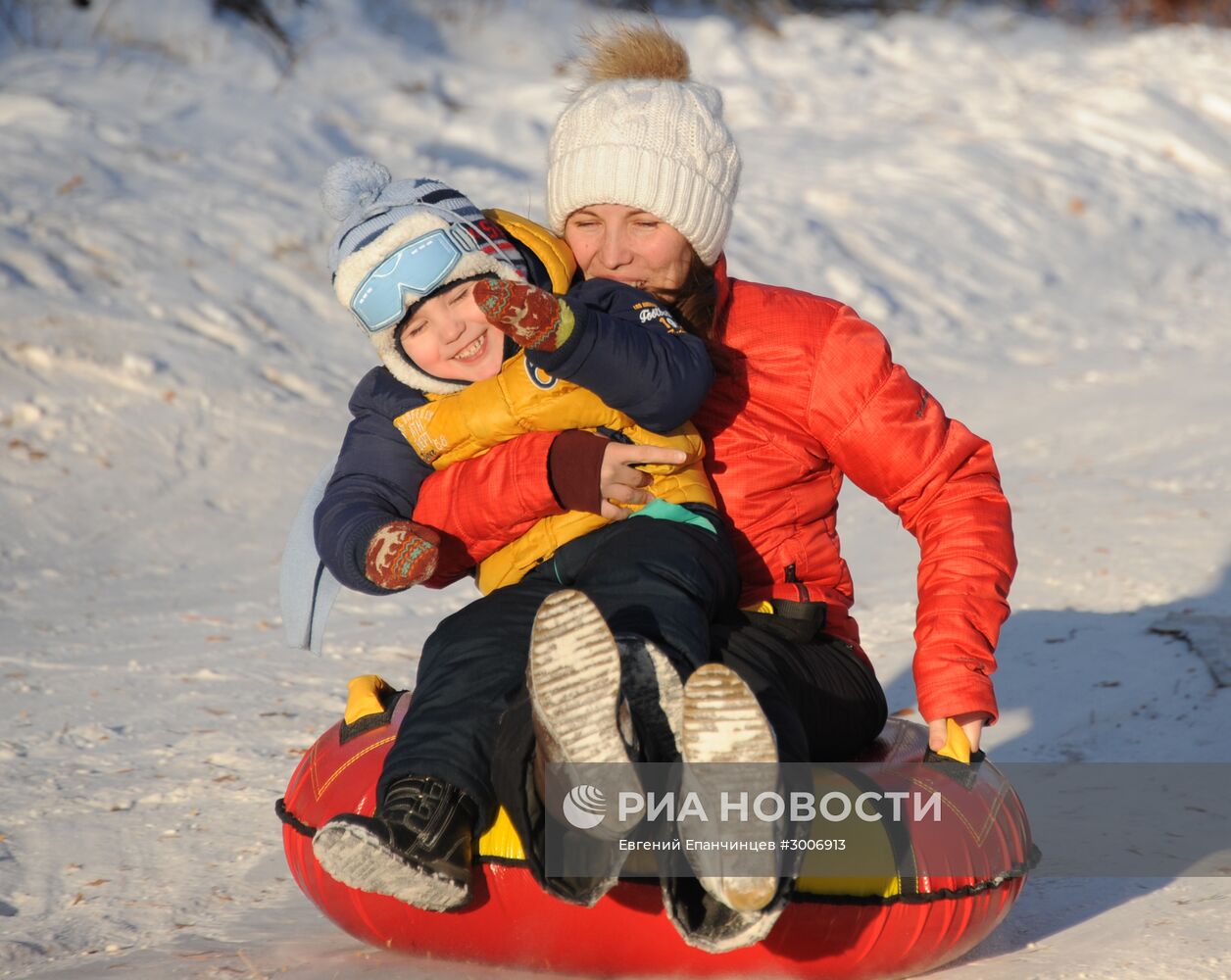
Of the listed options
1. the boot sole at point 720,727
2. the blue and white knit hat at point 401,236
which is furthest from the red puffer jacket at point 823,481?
the boot sole at point 720,727

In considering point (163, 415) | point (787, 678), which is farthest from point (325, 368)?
point (787, 678)

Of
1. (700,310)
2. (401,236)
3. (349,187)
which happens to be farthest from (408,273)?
(700,310)

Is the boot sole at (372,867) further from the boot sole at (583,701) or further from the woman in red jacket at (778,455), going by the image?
the woman in red jacket at (778,455)

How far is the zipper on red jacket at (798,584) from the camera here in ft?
9.09

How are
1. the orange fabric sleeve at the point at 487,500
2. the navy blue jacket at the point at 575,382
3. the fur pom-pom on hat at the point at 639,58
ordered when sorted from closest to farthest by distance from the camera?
the navy blue jacket at the point at 575,382 < the orange fabric sleeve at the point at 487,500 < the fur pom-pom on hat at the point at 639,58

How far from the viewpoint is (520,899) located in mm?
2369

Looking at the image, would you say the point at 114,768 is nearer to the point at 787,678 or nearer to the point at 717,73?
the point at 787,678

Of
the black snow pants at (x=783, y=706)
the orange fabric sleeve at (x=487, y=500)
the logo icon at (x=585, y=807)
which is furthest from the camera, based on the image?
the orange fabric sleeve at (x=487, y=500)

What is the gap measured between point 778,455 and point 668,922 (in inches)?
34.8

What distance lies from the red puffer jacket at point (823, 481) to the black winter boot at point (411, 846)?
54cm

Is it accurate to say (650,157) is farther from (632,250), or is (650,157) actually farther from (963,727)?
(963,727)

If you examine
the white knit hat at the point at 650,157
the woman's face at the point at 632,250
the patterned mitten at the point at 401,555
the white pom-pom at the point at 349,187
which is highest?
the white knit hat at the point at 650,157

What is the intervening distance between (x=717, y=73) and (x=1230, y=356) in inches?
174

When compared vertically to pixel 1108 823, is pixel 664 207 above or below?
above
